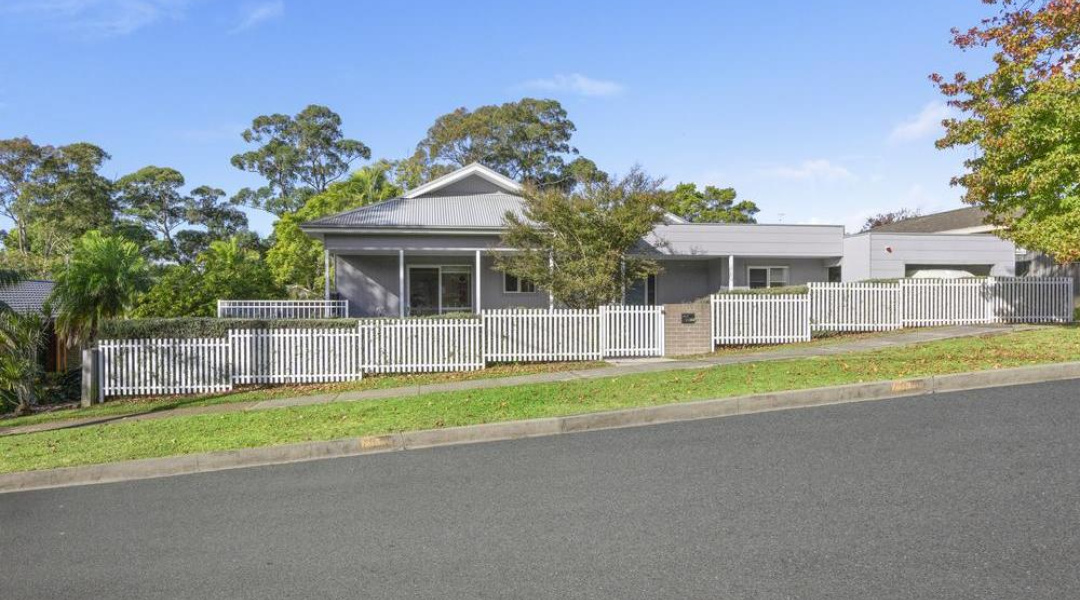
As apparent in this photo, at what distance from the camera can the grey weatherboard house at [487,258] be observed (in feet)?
66.4

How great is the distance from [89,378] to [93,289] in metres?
3.71

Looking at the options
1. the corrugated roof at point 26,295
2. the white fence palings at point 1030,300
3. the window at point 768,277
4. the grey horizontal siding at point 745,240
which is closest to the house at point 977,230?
the grey horizontal siding at point 745,240

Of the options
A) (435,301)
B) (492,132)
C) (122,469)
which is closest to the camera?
(122,469)

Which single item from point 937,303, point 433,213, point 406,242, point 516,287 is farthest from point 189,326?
point 937,303

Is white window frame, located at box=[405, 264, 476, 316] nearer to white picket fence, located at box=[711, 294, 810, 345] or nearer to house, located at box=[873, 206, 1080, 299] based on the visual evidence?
white picket fence, located at box=[711, 294, 810, 345]

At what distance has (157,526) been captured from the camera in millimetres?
5258

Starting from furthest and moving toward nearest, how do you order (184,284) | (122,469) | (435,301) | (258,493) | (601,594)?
(435,301) < (184,284) < (122,469) < (258,493) < (601,594)

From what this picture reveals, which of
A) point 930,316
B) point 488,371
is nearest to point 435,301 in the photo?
point 488,371

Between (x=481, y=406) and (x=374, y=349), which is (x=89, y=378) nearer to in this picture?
(x=374, y=349)

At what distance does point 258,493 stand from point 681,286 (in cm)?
1991

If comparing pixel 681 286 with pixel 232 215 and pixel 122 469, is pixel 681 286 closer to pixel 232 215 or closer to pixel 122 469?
pixel 122 469

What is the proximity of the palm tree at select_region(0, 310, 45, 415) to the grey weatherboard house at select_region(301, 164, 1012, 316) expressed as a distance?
7.65 m

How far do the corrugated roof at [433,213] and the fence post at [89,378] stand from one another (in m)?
7.57

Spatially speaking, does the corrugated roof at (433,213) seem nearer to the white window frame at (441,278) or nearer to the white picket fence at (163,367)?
the white window frame at (441,278)
